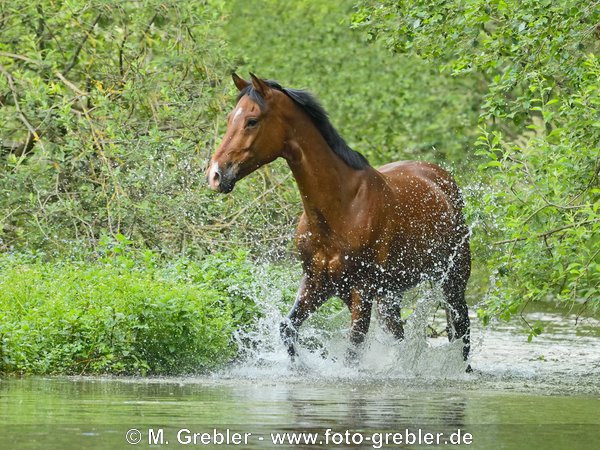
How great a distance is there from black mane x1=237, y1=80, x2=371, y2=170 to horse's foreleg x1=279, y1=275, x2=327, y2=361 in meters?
1.03

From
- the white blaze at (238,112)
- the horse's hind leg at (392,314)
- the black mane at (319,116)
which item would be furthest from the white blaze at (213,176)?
the horse's hind leg at (392,314)

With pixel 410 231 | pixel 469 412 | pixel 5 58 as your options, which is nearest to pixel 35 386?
pixel 469 412

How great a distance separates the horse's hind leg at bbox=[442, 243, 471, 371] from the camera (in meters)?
14.1

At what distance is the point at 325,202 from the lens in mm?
11844

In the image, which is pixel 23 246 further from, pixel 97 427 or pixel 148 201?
pixel 97 427

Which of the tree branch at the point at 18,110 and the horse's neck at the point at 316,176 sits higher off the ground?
the tree branch at the point at 18,110

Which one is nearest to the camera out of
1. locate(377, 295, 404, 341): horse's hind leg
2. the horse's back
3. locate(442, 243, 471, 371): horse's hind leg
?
locate(377, 295, 404, 341): horse's hind leg

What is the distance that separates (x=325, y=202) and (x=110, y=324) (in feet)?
6.41

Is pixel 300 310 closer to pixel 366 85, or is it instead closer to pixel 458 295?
pixel 458 295

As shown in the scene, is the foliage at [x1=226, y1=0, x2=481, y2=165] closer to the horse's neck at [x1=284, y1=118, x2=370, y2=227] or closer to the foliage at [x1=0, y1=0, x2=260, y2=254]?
the foliage at [x1=0, y1=0, x2=260, y2=254]

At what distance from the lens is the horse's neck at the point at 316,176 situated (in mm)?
11844

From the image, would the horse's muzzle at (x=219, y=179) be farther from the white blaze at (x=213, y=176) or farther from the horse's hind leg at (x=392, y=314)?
the horse's hind leg at (x=392, y=314)

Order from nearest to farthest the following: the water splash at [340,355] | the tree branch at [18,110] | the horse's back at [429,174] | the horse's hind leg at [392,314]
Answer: the water splash at [340,355]
the horse's hind leg at [392,314]
the horse's back at [429,174]
the tree branch at [18,110]

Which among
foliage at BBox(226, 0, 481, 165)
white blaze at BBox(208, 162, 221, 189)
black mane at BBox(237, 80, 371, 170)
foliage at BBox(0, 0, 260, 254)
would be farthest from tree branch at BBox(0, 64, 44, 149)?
foliage at BBox(226, 0, 481, 165)
